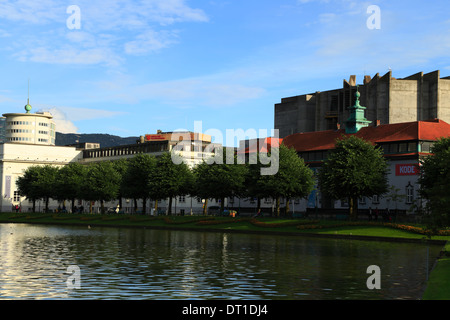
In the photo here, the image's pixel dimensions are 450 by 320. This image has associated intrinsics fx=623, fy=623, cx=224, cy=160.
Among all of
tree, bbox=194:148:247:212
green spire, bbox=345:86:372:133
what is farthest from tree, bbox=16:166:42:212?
green spire, bbox=345:86:372:133

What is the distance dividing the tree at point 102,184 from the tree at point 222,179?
2777 centimetres

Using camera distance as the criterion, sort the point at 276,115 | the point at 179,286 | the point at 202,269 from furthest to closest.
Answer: the point at 276,115, the point at 202,269, the point at 179,286

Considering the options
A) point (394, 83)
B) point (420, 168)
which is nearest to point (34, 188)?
point (394, 83)

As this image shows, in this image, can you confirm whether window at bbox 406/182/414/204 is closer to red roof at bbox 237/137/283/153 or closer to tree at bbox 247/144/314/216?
tree at bbox 247/144/314/216

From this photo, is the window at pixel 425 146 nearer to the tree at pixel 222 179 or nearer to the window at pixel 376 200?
the window at pixel 376 200

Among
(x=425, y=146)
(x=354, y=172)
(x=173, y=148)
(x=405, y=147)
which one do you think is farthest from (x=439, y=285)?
(x=173, y=148)

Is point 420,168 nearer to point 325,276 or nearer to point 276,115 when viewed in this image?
point 325,276

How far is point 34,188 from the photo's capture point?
140750 mm

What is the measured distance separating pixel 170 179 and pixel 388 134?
3742 centimetres

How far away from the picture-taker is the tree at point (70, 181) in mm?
131375

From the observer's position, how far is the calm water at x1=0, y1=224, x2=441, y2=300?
2461 cm

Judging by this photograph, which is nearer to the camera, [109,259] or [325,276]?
[325,276]

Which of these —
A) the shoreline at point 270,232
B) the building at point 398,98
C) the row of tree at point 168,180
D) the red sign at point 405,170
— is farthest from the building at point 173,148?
the red sign at point 405,170
